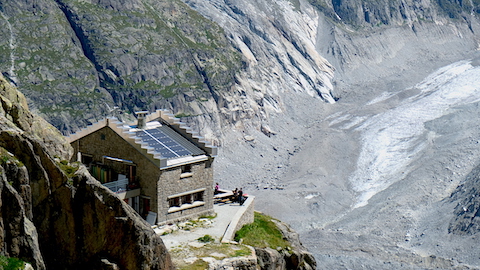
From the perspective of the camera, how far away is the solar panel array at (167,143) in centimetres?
3831

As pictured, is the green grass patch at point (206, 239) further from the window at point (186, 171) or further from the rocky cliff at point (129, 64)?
the rocky cliff at point (129, 64)

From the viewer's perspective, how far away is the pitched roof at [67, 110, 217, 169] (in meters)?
36.5

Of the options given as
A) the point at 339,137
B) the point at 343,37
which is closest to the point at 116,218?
the point at 339,137

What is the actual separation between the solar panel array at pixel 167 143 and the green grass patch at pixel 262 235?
483 cm

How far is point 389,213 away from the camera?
8056cm

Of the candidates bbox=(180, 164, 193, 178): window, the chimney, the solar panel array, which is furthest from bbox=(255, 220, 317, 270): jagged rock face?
the chimney

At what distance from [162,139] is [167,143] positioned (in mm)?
475

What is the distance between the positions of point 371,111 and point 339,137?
50.3ft

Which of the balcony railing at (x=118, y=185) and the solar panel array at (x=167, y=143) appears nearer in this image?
the balcony railing at (x=118, y=185)

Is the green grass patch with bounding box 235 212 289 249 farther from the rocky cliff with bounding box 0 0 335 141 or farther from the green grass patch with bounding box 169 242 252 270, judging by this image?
the rocky cliff with bounding box 0 0 335 141

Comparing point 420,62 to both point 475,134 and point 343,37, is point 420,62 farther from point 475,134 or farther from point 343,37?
point 475,134

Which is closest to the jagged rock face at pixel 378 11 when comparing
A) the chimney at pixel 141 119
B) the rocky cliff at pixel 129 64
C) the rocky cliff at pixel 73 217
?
the rocky cliff at pixel 129 64

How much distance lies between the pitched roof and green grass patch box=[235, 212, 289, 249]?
438 cm

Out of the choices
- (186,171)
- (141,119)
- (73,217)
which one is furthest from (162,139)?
(73,217)
